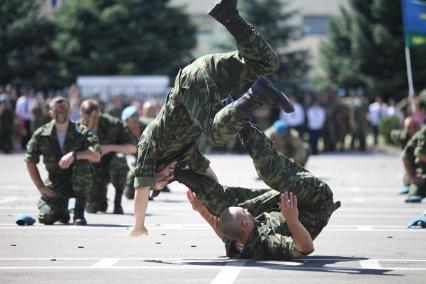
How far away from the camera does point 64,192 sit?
44.1 ft

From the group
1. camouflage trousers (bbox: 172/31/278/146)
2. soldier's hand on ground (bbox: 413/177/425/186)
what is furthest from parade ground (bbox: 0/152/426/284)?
camouflage trousers (bbox: 172/31/278/146)

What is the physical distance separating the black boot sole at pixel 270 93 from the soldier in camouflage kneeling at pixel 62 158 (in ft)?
14.5

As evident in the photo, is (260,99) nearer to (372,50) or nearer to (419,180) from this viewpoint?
(419,180)

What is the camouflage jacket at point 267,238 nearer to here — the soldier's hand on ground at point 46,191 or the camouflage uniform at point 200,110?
the camouflage uniform at point 200,110

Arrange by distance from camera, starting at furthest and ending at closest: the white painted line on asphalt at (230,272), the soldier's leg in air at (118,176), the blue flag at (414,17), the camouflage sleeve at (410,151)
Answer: the blue flag at (414,17) < the camouflage sleeve at (410,151) < the soldier's leg in air at (118,176) < the white painted line on asphalt at (230,272)

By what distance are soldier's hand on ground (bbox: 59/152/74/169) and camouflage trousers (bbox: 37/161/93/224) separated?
25cm

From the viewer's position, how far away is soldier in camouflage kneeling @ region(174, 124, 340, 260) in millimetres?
9539

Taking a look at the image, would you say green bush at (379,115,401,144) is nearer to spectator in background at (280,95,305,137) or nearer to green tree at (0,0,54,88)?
spectator in background at (280,95,305,137)

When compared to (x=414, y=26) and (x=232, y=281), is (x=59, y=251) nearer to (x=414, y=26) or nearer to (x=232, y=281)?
(x=232, y=281)

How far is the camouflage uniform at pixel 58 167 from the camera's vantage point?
43.2 feet

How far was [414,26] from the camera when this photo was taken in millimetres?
27016

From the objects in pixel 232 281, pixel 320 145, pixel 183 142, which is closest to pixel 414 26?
pixel 320 145

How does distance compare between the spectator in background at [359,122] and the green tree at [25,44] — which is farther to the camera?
the green tree at [25,44]

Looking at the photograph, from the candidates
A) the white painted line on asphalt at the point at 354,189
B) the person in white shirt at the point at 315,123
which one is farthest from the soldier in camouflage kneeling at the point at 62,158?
the person in white shirt at the point at 315,123
